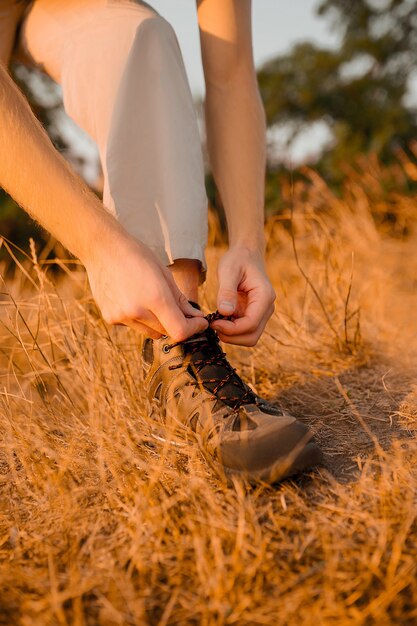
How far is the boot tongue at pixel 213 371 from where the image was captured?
3.67 feet

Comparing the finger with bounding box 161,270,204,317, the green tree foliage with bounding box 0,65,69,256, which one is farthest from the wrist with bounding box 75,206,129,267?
the green tree foliage with bounding box 0,65,69,256

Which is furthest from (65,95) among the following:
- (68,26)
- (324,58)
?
(324,58)

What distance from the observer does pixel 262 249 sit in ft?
4.27

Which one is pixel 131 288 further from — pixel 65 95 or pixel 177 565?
pixel 65 95

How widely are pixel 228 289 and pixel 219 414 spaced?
24 cm

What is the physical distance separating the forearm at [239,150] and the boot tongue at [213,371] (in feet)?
0.84

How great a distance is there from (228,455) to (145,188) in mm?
587

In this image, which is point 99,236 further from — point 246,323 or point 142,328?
point 246,323

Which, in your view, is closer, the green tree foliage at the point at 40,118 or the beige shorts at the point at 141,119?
the beige shorts at the point at 141,119

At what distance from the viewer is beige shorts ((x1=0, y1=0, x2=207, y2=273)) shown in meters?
1.22

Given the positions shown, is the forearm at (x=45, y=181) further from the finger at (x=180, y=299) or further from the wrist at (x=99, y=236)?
the finger at (x=180, y=299)

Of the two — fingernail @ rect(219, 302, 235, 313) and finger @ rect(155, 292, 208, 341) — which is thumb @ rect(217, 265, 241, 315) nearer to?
fingernail @ rect(219, 302, 235, 313)

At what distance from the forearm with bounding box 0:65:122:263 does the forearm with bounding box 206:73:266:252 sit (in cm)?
39

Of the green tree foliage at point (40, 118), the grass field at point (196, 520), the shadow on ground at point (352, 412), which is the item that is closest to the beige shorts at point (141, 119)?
the grass field at point (196, 520)
